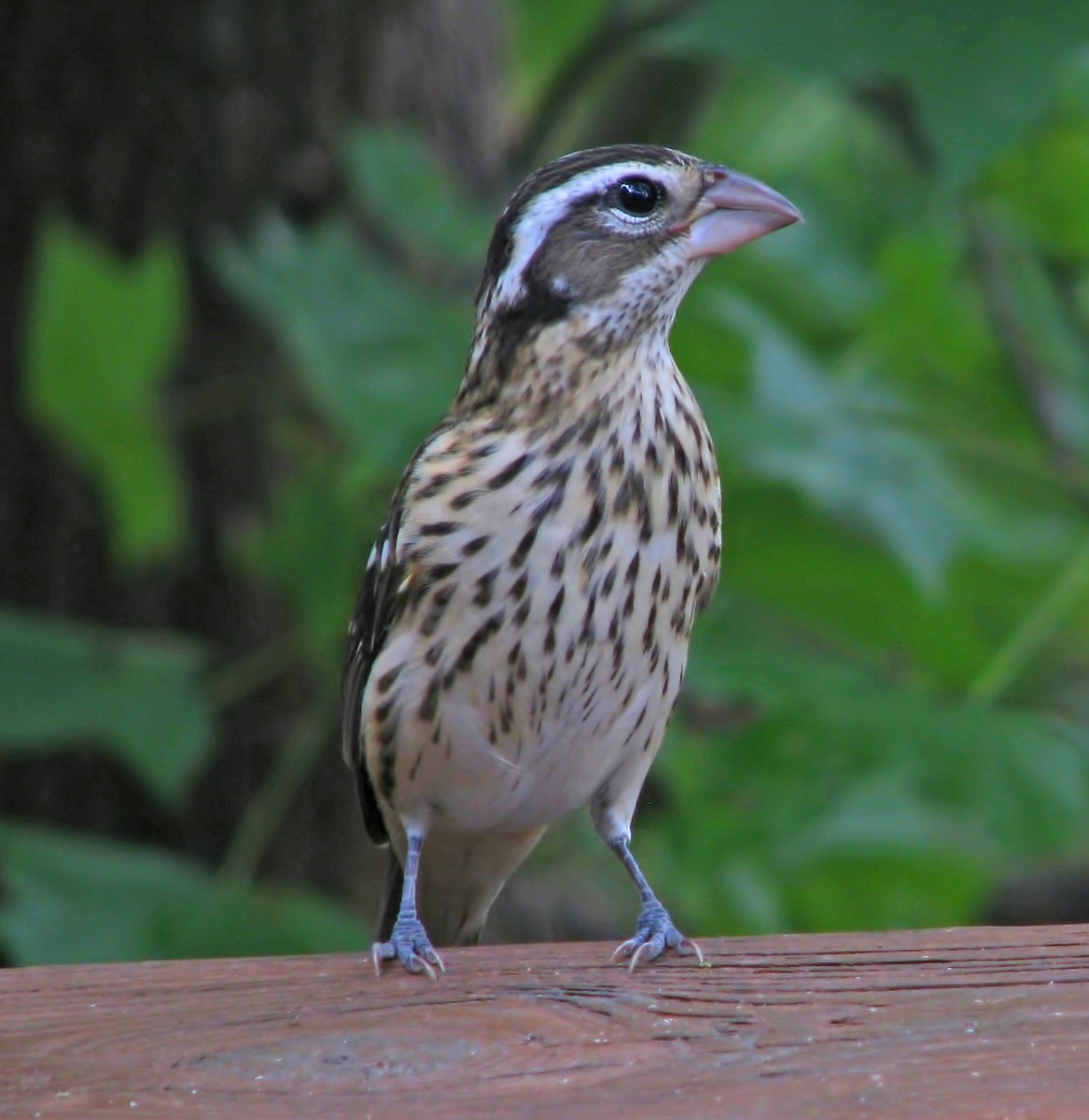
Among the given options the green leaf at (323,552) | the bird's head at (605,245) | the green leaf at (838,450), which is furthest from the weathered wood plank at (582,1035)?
the green leaf at (323,552)

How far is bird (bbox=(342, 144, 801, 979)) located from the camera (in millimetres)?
3283

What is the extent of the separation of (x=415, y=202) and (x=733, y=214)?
4.22 ft

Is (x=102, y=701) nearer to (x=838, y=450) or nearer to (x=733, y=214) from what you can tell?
(x=838, y=450)

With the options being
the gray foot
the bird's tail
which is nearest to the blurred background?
the bird's tail

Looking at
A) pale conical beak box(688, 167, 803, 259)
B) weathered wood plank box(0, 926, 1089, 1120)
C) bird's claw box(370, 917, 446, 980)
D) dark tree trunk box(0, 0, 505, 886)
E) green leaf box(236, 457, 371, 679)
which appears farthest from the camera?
dark tree trunk box(0, 0, 505, 886)

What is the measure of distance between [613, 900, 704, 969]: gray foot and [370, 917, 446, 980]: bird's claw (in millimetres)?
250

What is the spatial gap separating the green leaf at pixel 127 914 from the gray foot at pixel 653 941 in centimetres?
111

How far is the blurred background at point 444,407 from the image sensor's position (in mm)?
3891

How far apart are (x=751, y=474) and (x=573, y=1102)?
1.97 m

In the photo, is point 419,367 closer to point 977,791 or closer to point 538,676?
point 538,676

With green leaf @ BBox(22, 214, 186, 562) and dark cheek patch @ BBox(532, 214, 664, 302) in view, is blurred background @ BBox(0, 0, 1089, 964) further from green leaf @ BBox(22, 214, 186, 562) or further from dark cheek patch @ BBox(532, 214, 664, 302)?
dark cheek patch @ BBox(532, 214, 664, 302)

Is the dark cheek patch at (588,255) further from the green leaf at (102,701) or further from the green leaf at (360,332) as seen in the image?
the green leaf at (102,701)

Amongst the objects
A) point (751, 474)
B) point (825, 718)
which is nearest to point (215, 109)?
point (751, 474)

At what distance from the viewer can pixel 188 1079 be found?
2.35 metres
